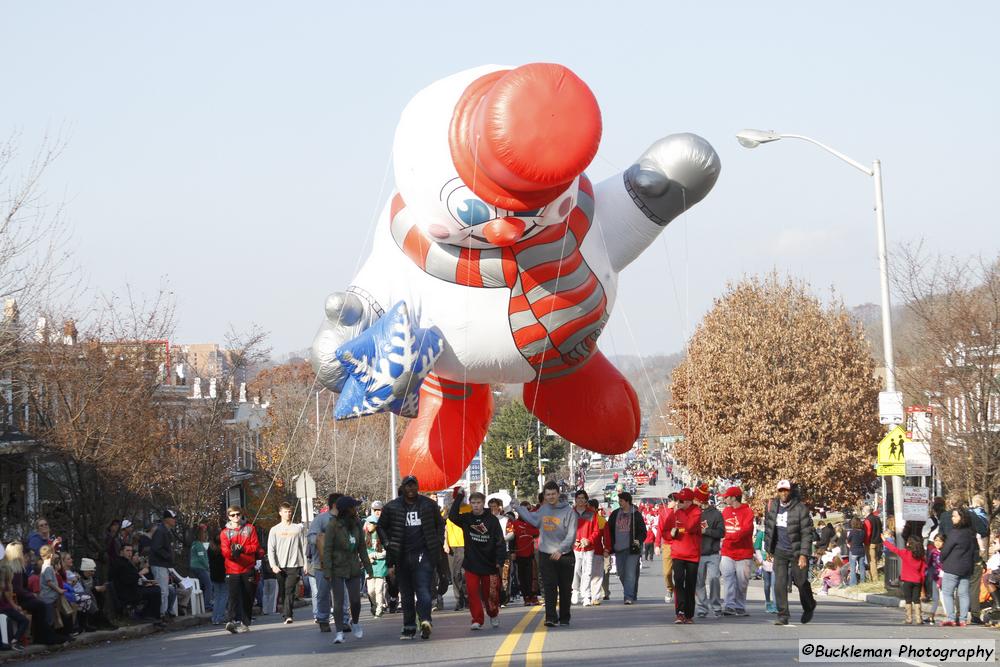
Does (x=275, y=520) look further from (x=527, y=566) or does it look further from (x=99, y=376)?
(x=527, y=566)

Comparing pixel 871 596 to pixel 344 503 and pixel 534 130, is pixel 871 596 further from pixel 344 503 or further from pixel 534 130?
pixel 534 130

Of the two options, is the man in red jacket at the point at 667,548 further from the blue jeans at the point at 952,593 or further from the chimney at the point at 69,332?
the chimney at the point at 69,332

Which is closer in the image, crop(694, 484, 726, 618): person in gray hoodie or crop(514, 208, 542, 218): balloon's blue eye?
crop(514, 208, 542, 218): balloon's blue eye

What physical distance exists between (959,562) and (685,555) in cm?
314

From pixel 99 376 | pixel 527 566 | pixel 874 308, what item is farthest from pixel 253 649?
pixel 874 308

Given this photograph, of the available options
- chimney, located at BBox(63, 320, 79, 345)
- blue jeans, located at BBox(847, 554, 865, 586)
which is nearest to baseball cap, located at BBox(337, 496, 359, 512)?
chimney, located at BBox(63, 320, 79, 345)

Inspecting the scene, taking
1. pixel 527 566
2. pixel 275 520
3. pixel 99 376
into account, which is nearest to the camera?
pixel 527 566

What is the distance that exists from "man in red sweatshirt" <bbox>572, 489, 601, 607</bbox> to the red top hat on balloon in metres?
6.66

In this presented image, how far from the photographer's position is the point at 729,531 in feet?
53.4

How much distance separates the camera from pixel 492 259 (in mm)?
13961

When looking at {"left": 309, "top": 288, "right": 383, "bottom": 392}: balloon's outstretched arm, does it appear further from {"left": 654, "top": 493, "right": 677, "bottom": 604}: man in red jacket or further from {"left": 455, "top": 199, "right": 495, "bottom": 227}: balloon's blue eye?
{"left": 654, "top": 493, "right": 677, "bottom": 604}: man in red jacket

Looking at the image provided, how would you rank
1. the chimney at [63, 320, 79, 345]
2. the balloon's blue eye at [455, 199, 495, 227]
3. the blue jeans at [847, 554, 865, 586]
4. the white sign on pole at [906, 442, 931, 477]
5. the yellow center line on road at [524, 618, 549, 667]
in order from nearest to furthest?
the yellow center line on road at [524, 618, 549, 667] → the balloon's blue eye at [455, 199, 495, 227] → the white sign on pole at [906, 442, 931, 477] → the chimney at [63, 320, 79, 345] → the blue jeans at [847, 554, 865, 586]

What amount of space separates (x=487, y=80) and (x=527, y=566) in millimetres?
8235

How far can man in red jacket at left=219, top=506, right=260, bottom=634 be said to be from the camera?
52.6 feet
